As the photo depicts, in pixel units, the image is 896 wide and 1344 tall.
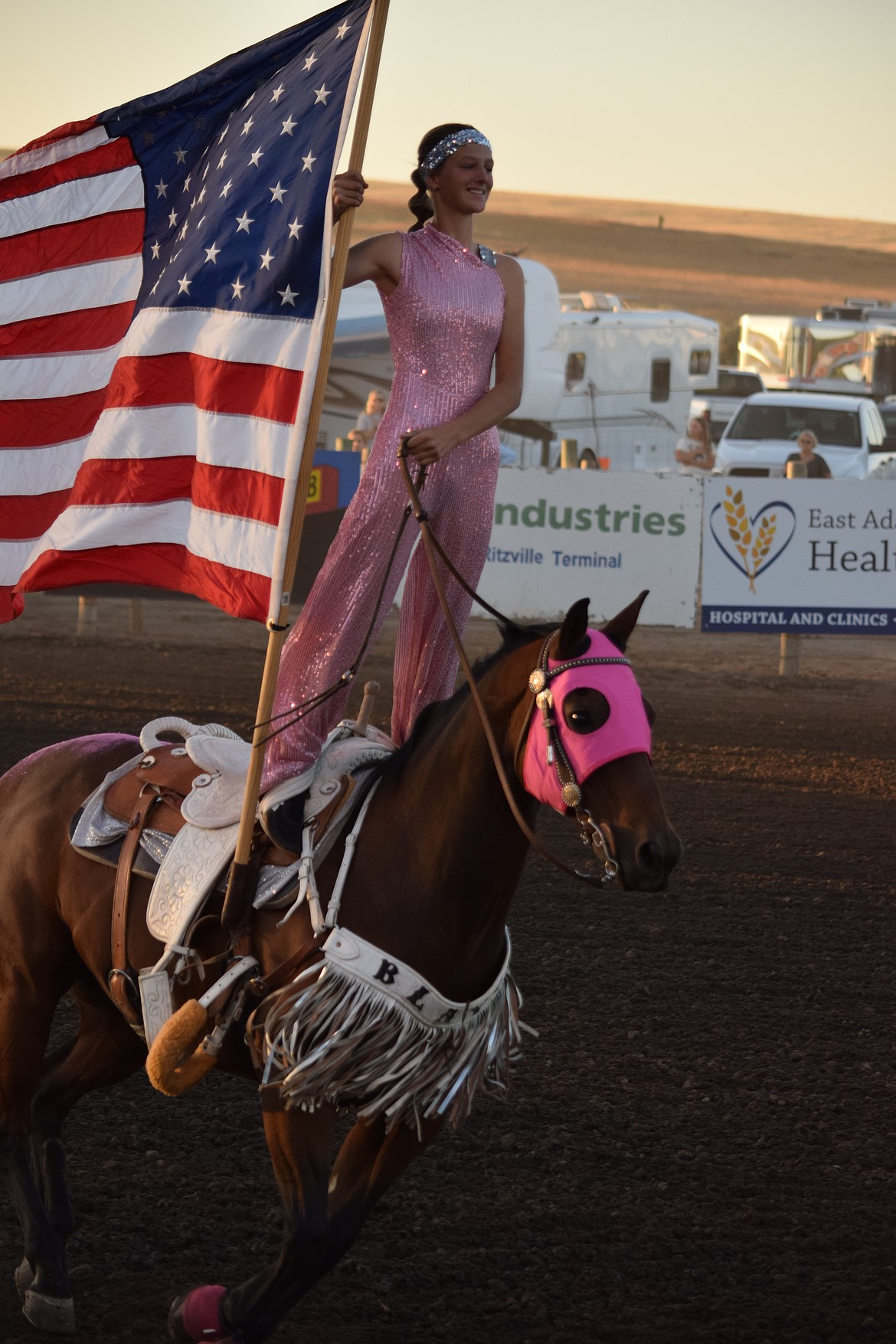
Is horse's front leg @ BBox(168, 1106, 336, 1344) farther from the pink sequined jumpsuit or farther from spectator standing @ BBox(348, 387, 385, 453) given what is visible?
spectator standing @ BBox(348, 387, 385, 453)

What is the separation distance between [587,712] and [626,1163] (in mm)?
2015

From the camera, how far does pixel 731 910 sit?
7.25m

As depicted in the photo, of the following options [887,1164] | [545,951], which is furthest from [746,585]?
[887,1164]

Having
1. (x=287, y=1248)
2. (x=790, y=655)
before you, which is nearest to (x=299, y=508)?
(x=287, y=1248)

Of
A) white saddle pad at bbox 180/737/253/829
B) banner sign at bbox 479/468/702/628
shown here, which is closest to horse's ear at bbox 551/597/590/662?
white saddle pad at bbox 180/737/253/829

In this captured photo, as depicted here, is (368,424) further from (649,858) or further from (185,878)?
(649,858)

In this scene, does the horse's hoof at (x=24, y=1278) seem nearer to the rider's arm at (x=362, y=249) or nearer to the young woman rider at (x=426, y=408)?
the young woman rider at (x=426, y=408)

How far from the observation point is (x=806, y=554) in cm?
1361

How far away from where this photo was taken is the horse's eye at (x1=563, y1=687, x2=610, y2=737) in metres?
2.97

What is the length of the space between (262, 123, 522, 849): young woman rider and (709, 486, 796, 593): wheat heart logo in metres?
10.2

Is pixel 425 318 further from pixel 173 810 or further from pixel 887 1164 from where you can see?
pixel 887 1164

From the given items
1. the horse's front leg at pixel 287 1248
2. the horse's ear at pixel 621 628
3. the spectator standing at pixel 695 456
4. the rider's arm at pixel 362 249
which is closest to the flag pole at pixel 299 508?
the rider's arm at pixel 362 249

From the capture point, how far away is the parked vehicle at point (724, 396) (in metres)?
29.0

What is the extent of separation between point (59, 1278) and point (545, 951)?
10.3ft
